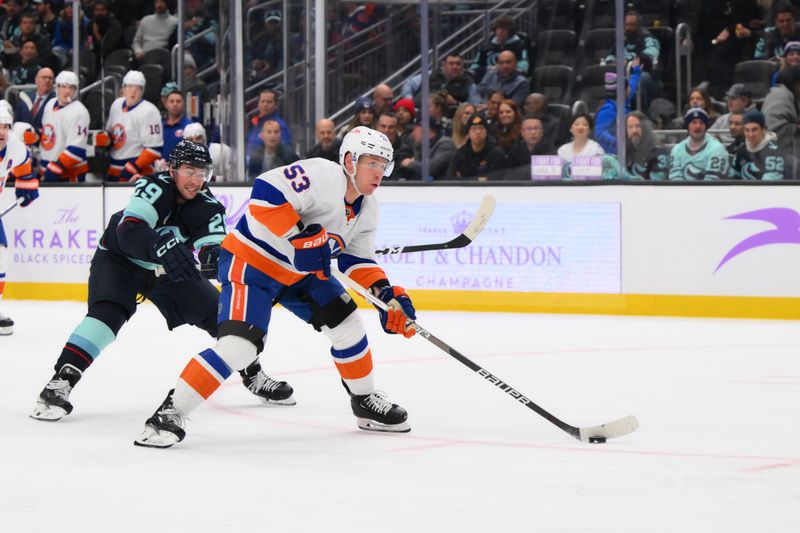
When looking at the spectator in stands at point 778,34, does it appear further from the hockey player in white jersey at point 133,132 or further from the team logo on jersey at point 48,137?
the team logo on jersey at point 48,137

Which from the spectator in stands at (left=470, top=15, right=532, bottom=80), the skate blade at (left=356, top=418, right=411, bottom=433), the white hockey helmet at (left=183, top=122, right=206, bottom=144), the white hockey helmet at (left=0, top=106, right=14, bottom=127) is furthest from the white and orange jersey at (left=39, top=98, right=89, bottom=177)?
the skate blade at (left=356, top=418, right=411, bottom=433)

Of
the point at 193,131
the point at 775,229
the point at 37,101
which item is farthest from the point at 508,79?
the point at 37,101

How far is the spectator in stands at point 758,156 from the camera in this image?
7879 mm

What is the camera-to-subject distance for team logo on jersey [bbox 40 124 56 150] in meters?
9.75

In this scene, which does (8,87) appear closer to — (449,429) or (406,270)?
(406,270)

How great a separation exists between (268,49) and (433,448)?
5.46 metres

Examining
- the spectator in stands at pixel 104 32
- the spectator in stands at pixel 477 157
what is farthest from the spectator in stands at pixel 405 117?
the spectator in stands at pixel 104 32

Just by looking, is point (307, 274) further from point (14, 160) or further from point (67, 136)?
point (67, 136)

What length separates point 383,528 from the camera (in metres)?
3.04

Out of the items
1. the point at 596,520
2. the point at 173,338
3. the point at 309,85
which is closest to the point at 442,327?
the point at 173,338

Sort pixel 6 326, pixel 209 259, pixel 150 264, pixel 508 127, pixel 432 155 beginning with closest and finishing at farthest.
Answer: pixel 209 259
pixel 150 264
pixel 6 326
pixel 508 127
pixel 432 155

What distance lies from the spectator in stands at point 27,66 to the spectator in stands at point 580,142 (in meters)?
4.69

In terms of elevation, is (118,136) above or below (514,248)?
above

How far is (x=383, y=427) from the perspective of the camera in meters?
4.38
